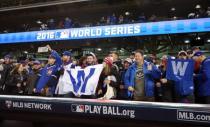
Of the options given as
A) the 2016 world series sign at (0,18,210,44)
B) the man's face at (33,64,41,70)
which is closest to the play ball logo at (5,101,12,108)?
the man's face at (33,64,41,70)

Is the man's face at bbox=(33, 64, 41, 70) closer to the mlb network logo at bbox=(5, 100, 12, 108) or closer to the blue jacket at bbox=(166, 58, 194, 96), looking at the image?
the mlb network logo at bbox=(5, 100, 12, 108)

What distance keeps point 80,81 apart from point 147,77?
106cm

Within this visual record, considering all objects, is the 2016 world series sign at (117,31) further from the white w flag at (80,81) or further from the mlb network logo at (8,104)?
the mlb network logo at (8,104)

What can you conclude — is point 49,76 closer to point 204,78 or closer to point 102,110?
point 102,110

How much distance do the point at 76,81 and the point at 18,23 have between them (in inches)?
106

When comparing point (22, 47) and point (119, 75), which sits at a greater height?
point (22, 47)

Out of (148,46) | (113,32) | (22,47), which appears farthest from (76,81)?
(22,47)

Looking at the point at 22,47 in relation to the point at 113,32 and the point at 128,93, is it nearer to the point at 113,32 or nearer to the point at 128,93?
the point at 113,32

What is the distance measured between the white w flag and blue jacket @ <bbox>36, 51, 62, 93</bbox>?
0.11m

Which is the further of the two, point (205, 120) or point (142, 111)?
point (142, 111)

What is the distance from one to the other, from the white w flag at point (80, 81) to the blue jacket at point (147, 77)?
Answer: 0.45 m

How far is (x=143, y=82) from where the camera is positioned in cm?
465

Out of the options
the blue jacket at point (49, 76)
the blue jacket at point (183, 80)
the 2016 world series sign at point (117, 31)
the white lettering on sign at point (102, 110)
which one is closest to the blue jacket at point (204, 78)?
the blue jacket at point (183, 80)

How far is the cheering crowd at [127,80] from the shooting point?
4371mm
